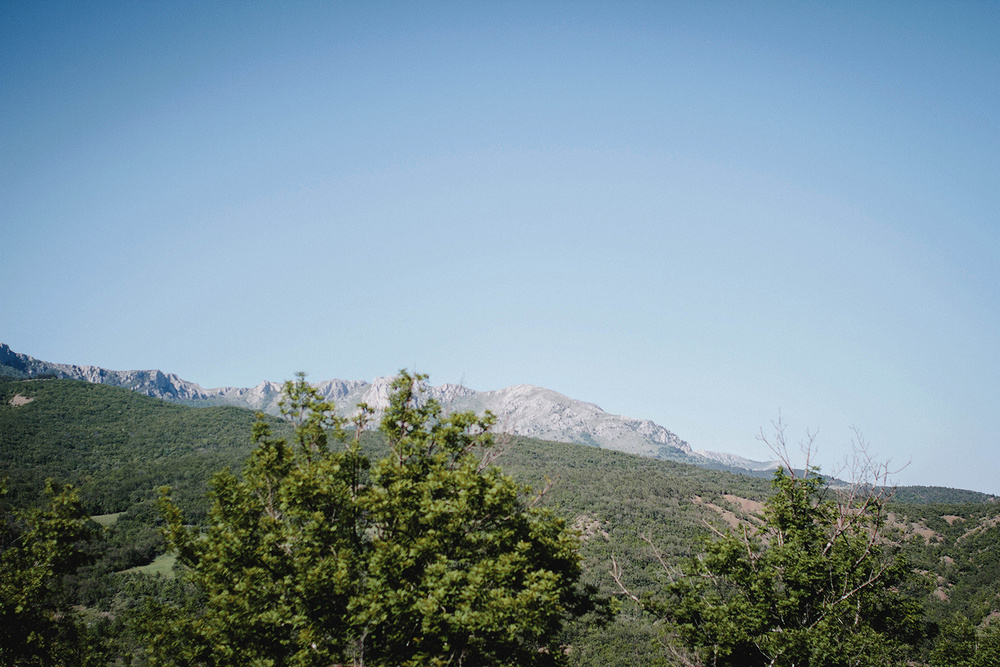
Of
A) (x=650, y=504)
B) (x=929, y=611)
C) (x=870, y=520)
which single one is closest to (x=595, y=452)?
(x=650, y=504)

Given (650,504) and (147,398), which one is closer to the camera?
(650,504)

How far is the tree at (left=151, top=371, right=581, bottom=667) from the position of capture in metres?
11.1

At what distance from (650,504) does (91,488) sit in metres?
112

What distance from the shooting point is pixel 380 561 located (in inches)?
445

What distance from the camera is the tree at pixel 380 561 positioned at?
11.1m

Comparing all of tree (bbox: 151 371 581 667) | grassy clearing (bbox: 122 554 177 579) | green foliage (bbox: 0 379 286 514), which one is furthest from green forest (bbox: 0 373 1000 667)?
green foliage (bbox: 0 379 286 514)

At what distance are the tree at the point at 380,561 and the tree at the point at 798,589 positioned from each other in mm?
6061

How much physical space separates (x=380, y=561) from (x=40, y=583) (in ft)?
44.7

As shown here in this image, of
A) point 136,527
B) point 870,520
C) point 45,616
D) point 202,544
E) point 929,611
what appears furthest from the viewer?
point 136,527

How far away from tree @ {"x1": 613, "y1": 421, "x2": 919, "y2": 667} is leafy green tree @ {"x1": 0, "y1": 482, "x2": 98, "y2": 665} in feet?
64.8

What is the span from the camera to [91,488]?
3585 inches

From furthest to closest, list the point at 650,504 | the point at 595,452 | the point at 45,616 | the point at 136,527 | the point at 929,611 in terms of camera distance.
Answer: the point at 595,452 < the point at 650,504 < the point at 136,527 < the point at 929,611 < the point at 45,616

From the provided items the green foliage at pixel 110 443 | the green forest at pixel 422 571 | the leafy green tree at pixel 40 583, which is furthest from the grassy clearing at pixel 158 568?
the leafy green tree at pixel 40 583

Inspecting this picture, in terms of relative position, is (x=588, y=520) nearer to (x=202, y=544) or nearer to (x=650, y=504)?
(x=650, y=504)
